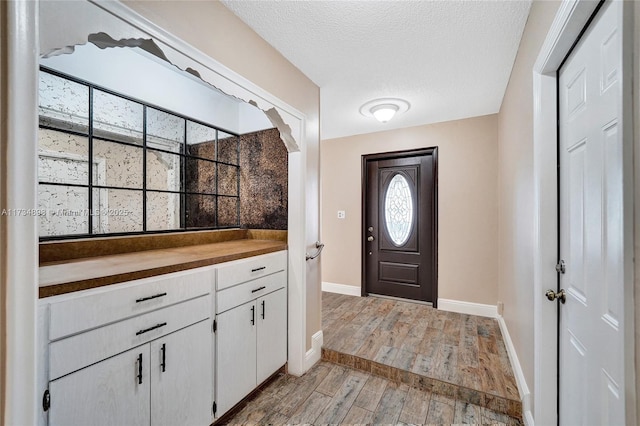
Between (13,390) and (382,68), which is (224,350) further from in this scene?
(382,68)

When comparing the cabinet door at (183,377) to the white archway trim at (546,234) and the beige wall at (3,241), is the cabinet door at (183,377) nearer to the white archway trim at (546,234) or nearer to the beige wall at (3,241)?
the beige wall at (3,241)

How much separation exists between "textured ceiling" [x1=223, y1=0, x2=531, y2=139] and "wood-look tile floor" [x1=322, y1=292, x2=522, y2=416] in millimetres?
2328

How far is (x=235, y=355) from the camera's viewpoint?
1.73 meters

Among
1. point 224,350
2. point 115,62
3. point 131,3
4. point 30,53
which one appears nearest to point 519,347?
point 224,350

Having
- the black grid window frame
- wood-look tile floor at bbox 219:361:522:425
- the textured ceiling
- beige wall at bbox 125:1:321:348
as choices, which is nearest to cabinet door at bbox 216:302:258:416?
wood-look tile floor at bbox 219:361:522:425

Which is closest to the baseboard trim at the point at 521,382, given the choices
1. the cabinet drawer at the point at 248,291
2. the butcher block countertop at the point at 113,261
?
the cabinet drawer at the point at 248,291

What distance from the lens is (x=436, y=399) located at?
6.24 ft

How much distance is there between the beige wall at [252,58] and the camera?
4.24 ft

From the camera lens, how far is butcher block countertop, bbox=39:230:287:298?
1061mm

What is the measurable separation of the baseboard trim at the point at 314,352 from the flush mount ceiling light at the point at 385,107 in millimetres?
2257

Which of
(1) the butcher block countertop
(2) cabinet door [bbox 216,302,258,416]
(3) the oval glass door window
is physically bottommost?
(2) cabinet door [bbox 216,302,258,416]

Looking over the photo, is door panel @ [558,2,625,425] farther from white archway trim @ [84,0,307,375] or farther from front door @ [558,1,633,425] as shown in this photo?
white archway trim @ [84,0,307,375]

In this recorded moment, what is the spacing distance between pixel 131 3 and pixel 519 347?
116 inches

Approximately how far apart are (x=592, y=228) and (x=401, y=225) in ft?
8.63
